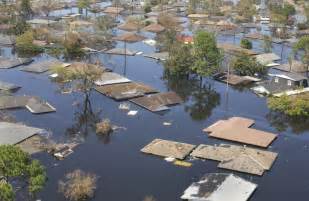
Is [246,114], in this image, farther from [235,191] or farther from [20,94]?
[20,94]

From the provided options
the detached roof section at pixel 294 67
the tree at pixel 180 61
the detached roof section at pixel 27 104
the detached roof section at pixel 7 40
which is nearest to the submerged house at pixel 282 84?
the detached roof section at pixel 294 67

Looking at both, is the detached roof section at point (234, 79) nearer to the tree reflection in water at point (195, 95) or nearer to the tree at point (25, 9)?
the tree reflection in water at point (195, 95)

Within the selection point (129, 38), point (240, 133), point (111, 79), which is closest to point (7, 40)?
point (129, 38)

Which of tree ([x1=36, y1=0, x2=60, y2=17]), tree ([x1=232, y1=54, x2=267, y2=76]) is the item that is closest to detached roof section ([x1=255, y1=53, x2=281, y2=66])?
tree ([x1=232, y1=54, x2=267, y2=76])

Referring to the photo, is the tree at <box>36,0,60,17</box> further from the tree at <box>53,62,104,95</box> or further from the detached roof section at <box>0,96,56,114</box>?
the detached roof section at <box>0,96,56,114</box>

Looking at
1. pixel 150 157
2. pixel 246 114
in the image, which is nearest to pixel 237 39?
pixel 246 114

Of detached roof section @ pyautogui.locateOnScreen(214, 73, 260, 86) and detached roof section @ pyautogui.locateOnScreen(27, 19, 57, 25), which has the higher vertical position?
detached roof section @ pyautogui.locateOnScreen(27, 19, 57, 25)
